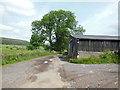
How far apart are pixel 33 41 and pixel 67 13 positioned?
16.2 metres

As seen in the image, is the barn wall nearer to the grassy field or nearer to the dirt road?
the dirt road

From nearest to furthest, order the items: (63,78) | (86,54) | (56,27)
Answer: (63,78) → (86,54) → (56,27)

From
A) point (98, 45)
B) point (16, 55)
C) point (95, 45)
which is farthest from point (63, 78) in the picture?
point (16, 55)

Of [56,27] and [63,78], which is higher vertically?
[56,27]

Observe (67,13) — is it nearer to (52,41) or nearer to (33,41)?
(52,41)

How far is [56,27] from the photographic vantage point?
28.6 meters

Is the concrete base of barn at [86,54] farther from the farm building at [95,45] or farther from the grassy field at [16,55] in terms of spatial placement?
the grassy field at [16,55]

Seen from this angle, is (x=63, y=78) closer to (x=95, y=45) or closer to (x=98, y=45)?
(x=95, y=45)

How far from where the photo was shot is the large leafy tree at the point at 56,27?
28209 millimetres

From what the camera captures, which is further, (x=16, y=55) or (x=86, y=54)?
(x=16, y=55)

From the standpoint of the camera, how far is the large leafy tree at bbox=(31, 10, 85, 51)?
28209 millimetres

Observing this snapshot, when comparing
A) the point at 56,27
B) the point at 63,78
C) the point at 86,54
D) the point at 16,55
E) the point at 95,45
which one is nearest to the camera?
the point at 63,78

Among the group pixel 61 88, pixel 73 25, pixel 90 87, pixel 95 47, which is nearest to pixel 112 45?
pixel 95 47

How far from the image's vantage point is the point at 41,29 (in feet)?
97.1
